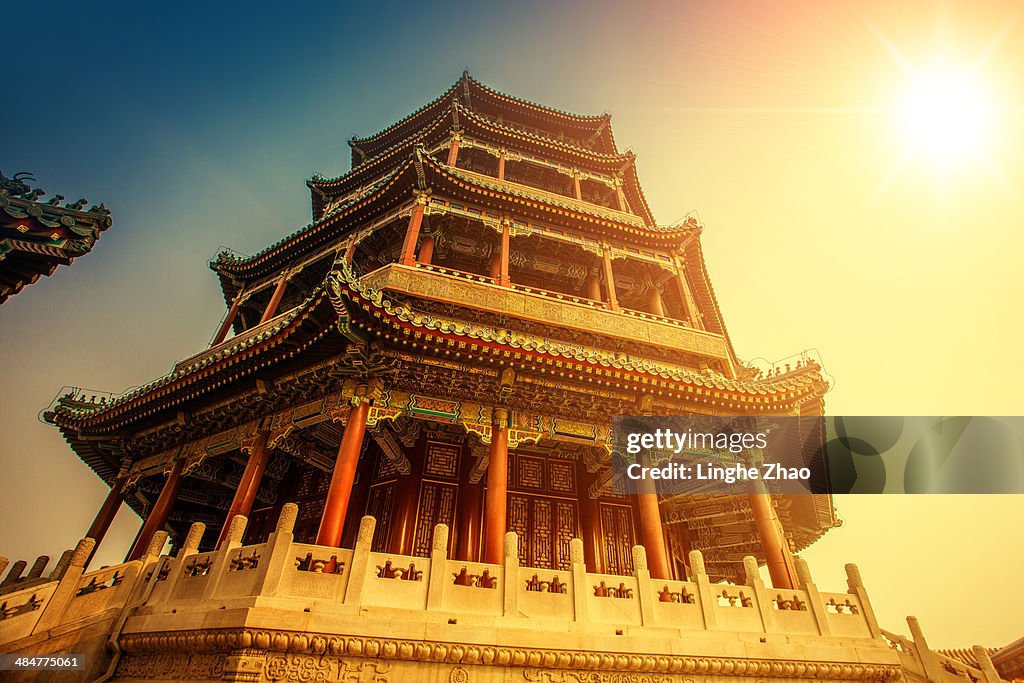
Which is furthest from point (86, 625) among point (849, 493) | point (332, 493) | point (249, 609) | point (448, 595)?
point (849, 493)

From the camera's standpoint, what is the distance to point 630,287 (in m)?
17.8

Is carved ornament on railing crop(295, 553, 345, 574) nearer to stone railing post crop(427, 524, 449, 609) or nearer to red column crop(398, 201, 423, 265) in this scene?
stone railing post crop(427, 524, 449, 609)

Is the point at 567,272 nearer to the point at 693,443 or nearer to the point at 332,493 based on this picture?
the point at 693,443

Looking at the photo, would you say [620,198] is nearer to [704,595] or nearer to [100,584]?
[704,595]

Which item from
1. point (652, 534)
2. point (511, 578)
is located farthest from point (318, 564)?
point (652, 534)

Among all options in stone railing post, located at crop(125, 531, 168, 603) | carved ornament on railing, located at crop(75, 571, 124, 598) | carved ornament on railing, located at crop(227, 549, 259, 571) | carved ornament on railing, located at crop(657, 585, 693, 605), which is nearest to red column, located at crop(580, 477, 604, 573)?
carved ornament on railing, located at crop(657, 585, 693, 605)

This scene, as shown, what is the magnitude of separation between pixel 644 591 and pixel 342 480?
5045 millimetres

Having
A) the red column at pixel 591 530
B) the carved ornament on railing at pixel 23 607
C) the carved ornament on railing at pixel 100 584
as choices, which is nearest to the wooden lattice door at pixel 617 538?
the red column at pixel 591 530

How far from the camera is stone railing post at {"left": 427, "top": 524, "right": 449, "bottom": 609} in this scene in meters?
6.53

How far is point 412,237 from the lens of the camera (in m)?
14.3

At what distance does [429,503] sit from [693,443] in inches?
233

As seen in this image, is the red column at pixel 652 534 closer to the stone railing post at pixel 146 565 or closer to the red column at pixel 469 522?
the red column at pixel 469 522

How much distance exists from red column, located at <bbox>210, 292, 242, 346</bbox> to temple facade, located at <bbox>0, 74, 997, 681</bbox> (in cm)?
10

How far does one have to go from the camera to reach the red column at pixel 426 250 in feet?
47.4
